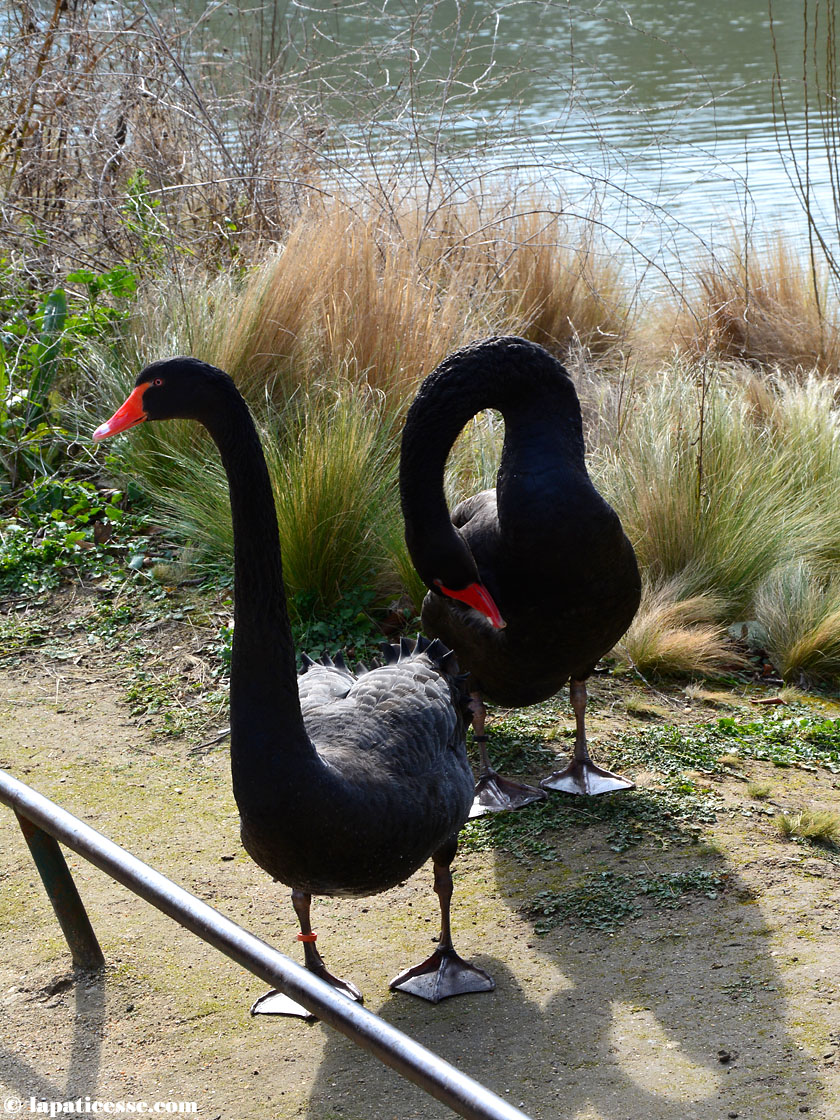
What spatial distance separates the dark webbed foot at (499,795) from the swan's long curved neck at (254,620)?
1.39 metres

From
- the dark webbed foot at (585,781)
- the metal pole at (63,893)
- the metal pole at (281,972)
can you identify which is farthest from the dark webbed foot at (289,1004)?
the dark webbed foot at (585,781)

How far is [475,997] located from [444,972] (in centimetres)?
11

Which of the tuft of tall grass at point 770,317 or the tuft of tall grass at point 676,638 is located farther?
the tuft of tall grass at point 770,317

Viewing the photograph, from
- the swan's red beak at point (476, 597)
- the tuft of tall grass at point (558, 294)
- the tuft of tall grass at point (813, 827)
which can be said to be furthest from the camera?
the tuft of tall grass at point (558, 294)

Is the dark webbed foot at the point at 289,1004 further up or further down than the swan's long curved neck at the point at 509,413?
further down

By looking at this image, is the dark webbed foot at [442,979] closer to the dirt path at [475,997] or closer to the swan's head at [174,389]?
the dirt path at [475,997]

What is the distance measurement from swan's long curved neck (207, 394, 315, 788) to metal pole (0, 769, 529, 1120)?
317 mm

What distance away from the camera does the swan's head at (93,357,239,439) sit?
8.04 ft

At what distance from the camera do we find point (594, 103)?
1084cm

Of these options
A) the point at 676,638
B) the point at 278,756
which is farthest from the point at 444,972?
the point at 676,638

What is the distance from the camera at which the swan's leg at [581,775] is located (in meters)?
3.78

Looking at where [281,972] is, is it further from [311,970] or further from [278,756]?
[311,970]

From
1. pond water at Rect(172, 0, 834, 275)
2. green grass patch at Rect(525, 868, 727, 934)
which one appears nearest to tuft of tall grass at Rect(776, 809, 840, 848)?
green grass patch at Rect(525, 868, 727, 934)

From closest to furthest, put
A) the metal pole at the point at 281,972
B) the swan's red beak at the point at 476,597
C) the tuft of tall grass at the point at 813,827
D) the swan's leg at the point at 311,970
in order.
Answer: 1. the metal pole at the point at 281,972
2. the swan's leg at the point at 311,970
3. the swan's red beak at the point at 476,597
4. the tuft of tall grass at the point at 813,827
